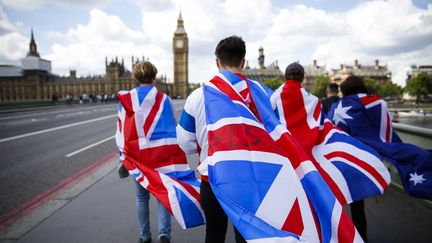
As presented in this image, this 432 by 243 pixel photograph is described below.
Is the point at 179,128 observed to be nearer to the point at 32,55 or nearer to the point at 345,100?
the point at 345,100

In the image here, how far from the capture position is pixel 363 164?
118 inches

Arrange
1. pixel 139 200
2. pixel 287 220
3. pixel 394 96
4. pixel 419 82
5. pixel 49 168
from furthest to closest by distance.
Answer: pixel 394 96 < pixel 419 82 < pixel 49 168 < pixel 139 200 < pixel 287 220

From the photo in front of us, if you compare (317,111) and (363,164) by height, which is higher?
(317,111)

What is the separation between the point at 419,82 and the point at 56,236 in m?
100

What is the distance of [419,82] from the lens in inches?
3287

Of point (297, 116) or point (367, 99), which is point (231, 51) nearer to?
point (297, 116)

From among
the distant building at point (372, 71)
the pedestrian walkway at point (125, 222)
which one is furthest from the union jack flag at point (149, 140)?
the distant building at point (372, 71)

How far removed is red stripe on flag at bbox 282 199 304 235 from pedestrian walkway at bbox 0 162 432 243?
1.88 meters

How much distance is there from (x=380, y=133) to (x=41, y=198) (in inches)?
204

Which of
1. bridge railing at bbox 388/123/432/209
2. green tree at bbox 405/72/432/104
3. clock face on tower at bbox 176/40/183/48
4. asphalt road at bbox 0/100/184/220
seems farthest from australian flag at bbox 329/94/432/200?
clock face on tower at bbox 176/40/183/48

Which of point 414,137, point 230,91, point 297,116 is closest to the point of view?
point 230,91

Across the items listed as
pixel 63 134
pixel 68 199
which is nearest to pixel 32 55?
pixel 63 134

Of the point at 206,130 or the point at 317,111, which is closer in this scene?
the point at 206,130

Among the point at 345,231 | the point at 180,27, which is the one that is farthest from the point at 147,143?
the point at 180,27
